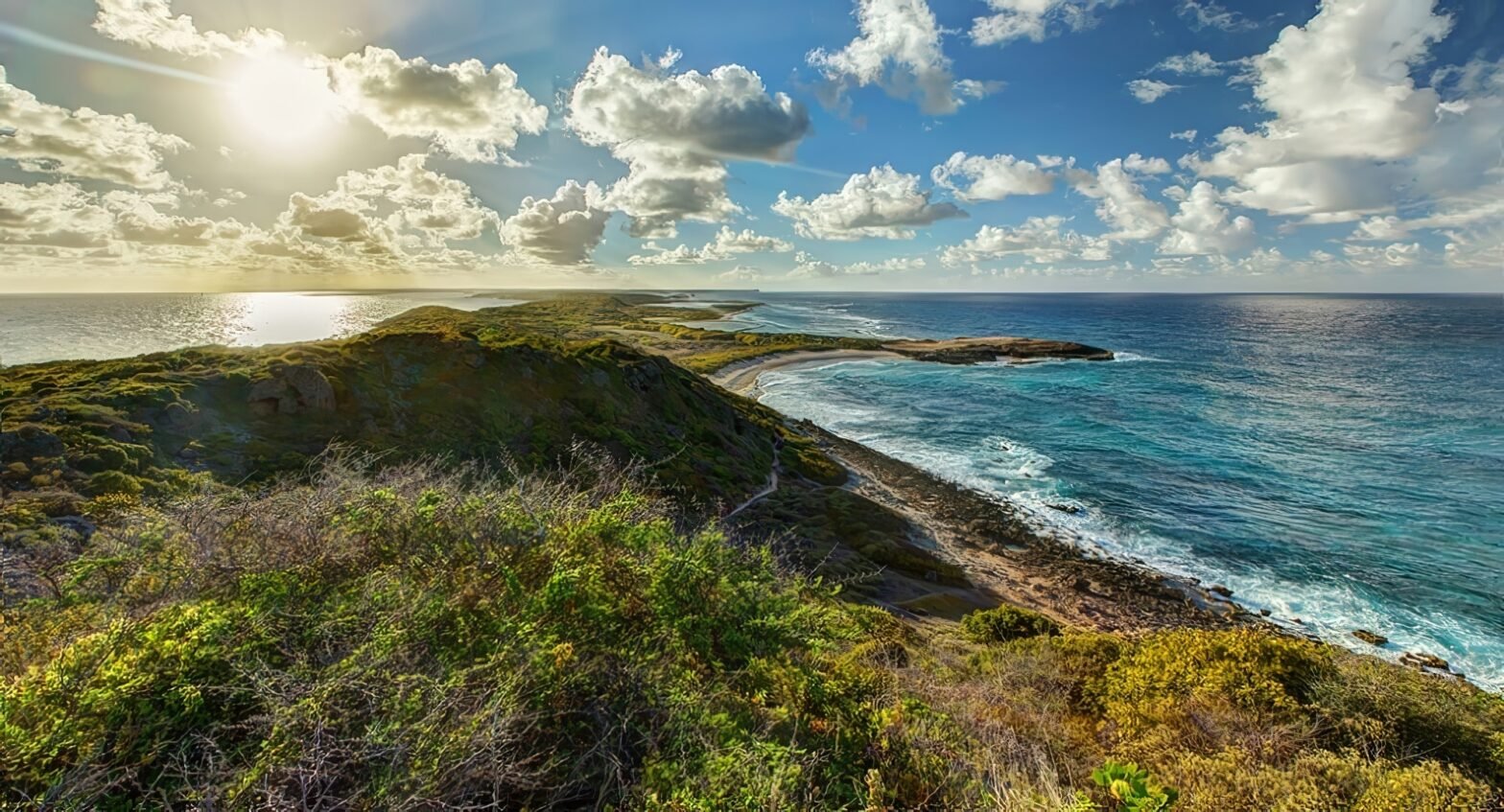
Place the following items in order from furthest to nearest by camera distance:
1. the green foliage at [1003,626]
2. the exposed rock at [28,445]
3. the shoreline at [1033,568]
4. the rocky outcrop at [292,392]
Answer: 1. the shoreline at [1033,568]
2. the rocky outcrop at [292,392]
3. the green foliage at [1003,626]
4. the exposed rock at [28,445]

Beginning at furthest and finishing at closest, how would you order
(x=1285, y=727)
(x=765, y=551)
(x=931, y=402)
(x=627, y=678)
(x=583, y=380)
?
(x=931, y=402) < (x=583, y=380) < (x=765, y=551) < (x=1285, y=727) < (x=627, y=678)

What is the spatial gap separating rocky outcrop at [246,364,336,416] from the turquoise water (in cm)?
3208

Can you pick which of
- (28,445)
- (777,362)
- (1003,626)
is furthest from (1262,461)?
(777,362)

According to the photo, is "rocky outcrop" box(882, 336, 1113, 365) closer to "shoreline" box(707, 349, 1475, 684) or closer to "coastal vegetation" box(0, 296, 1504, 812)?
"shoreline" box(707, 349, 1475, 684)

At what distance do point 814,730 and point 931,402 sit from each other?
173 feet

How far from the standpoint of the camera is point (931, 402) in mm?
55531

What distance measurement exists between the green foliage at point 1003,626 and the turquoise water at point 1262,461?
12.4 meters

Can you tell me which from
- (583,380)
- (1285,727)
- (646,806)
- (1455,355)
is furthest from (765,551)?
(1455,355)

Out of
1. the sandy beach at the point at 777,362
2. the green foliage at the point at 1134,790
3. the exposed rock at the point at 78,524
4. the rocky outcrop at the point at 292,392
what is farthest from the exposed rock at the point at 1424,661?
the sandy beach at the point at 777,362

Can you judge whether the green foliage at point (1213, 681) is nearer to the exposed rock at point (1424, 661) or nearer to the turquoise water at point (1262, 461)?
the exposed rock at point (1424, 661)

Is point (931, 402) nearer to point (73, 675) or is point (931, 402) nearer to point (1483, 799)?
point (1483, 799)

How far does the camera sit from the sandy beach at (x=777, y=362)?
67312mm

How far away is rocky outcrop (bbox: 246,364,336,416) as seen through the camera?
19.4 metres

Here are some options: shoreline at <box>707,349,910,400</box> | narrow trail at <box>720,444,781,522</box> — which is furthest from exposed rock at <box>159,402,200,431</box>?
shoreline at <box>707,349,910,400</box>
